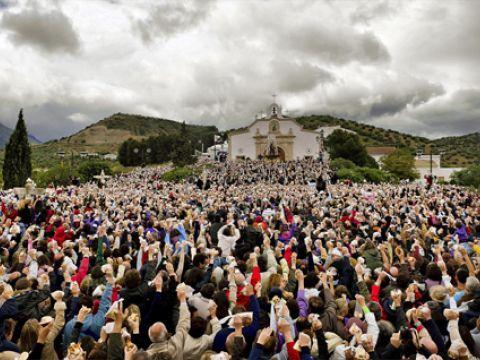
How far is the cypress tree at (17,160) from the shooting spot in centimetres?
3531

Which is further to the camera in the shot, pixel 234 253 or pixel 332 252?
pixel 234 253

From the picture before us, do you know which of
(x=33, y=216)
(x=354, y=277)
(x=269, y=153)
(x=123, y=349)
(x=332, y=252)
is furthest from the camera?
(x=269, y=153)

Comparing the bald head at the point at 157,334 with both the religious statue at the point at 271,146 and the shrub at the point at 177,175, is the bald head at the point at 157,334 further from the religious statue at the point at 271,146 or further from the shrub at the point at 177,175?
the religious statue at the point at 271,146

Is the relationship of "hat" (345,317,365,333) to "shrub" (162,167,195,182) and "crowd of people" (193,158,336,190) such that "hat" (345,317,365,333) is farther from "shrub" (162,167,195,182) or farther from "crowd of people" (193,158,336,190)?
"shrub" (162,167,195,182)

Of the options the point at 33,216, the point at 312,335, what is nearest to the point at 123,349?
the point at 312,335

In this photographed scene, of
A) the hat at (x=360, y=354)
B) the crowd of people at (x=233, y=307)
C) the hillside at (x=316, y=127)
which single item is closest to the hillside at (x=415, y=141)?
the hillside at (x=316, y=127)

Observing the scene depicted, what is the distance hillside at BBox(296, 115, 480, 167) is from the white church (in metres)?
42.8

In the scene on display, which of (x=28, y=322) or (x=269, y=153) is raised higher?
(x=269, y=153)

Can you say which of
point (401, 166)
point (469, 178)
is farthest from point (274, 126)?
point (469, 178)

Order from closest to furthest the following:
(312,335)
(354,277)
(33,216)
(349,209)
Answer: (312,335) → (354,277) → (33,216) → (349,209)

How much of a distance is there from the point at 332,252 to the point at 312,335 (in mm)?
3068

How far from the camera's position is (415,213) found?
13438 millimetres

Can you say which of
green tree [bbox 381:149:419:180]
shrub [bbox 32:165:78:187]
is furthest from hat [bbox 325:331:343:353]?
green tree [bbox 381:149:419:180]

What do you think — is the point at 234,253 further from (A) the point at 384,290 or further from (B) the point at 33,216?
(B) the point at 33,216
